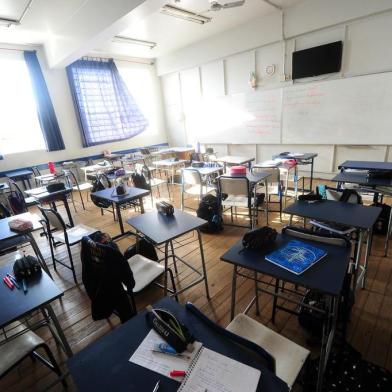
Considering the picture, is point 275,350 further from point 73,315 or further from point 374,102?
point 374,102

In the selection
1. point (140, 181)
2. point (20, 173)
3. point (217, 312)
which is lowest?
point (217, 312)

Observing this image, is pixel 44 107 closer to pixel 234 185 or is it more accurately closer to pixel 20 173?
pixel 20 173

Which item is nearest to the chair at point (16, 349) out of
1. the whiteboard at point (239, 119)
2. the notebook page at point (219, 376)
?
the notebook page at point (219, 376)

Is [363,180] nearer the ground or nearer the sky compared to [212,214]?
nearer the sky

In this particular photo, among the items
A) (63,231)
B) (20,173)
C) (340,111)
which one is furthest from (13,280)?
(340,111)

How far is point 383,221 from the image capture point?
3016mm

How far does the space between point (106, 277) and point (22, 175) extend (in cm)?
486

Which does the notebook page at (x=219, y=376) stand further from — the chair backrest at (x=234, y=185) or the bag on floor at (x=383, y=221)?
the bag on floor at (x=383, y=221)

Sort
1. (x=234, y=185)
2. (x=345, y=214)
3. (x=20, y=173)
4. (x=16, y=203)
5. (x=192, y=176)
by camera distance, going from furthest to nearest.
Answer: (x=20, y=173), (x=16, y=203), (x=192, y=176), (x=234, y=185), (x=345, y=214)

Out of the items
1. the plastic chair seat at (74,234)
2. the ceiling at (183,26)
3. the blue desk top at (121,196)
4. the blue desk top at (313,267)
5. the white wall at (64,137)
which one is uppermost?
the ceiling at (183,26)

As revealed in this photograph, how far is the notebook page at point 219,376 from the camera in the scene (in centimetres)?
75

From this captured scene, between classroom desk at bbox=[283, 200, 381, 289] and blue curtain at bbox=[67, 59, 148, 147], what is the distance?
5958 mm

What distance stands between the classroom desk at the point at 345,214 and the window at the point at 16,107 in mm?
6114

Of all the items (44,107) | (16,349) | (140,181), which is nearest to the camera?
(16,349)
